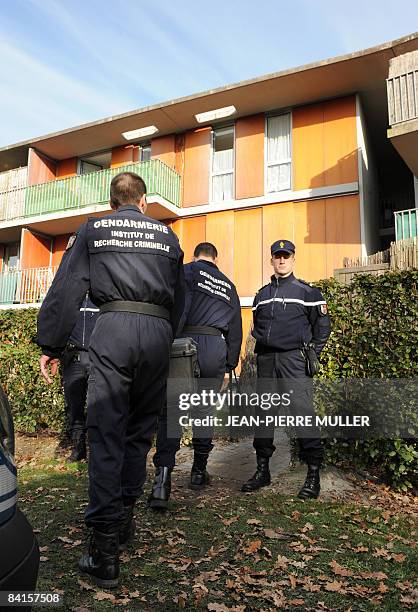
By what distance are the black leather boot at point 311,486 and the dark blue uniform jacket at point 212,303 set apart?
4.18ft

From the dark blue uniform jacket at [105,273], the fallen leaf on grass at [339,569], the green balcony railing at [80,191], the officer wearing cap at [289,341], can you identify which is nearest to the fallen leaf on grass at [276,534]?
the fallen leaf on grass at [339,569]

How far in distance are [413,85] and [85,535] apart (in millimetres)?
11162

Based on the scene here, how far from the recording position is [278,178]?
46.8ft

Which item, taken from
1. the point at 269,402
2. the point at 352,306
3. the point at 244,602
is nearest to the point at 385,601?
the point at 244,602

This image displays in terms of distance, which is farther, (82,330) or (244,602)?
(82,330)

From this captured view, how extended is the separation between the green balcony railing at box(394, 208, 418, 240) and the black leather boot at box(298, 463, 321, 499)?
8.80 meters

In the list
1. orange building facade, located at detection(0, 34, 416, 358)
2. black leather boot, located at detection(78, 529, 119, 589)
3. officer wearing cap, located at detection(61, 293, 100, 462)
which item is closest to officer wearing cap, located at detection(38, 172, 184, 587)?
black leather boot, located at detection(78, 529, 119, 589)

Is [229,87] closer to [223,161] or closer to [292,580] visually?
[223,161]

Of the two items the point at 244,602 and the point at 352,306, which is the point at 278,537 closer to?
the point at 244,602

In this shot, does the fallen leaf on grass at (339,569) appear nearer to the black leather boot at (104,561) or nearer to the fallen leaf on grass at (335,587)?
the fallen leaf on grass at (335,587)

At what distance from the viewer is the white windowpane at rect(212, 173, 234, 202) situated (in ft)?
49.3

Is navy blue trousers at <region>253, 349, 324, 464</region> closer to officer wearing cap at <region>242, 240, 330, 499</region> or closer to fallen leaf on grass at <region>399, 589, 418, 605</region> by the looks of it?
officer wearing cap at <region>242, 240, 330, 499</region>

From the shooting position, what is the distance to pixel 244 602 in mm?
2342

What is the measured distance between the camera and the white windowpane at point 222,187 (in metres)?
15.0
